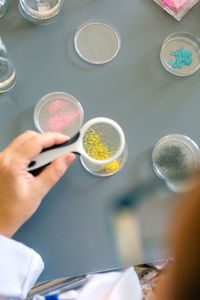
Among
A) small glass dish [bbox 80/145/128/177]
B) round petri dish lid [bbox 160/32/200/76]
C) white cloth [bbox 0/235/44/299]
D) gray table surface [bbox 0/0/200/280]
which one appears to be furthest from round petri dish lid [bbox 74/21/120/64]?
white cloth [bbox 0/235/44/299]

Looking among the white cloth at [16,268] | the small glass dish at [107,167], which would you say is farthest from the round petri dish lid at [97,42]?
the white cloth at [16,268]

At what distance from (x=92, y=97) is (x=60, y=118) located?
3.6 inches

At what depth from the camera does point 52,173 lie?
0.66 meters

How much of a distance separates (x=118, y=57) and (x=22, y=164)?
0.33 meters

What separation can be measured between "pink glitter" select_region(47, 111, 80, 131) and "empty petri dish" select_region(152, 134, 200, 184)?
0.63ft

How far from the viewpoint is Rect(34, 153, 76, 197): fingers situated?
0.66 metres

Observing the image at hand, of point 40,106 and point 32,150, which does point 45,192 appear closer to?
point 32,150

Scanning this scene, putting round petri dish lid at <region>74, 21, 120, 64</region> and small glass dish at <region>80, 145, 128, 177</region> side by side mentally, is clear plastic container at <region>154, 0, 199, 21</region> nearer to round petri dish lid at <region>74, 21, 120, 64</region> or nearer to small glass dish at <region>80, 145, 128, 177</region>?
round petri dish lid at <region>74, 21, 120, 64</region>

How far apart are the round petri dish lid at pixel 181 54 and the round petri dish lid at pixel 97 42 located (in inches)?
4.6

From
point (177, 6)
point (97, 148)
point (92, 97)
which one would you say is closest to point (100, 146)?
point (97, 148)

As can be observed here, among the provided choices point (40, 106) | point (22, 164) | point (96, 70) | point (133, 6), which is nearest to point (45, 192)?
point (22, 164)

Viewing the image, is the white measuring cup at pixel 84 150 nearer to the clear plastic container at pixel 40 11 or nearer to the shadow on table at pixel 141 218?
the shadow on table at pixel 141 218

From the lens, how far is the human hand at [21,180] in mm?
654

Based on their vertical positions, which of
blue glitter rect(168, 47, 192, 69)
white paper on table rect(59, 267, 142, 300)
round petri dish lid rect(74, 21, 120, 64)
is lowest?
white paper on table rect(59, 267, 142, 300)
